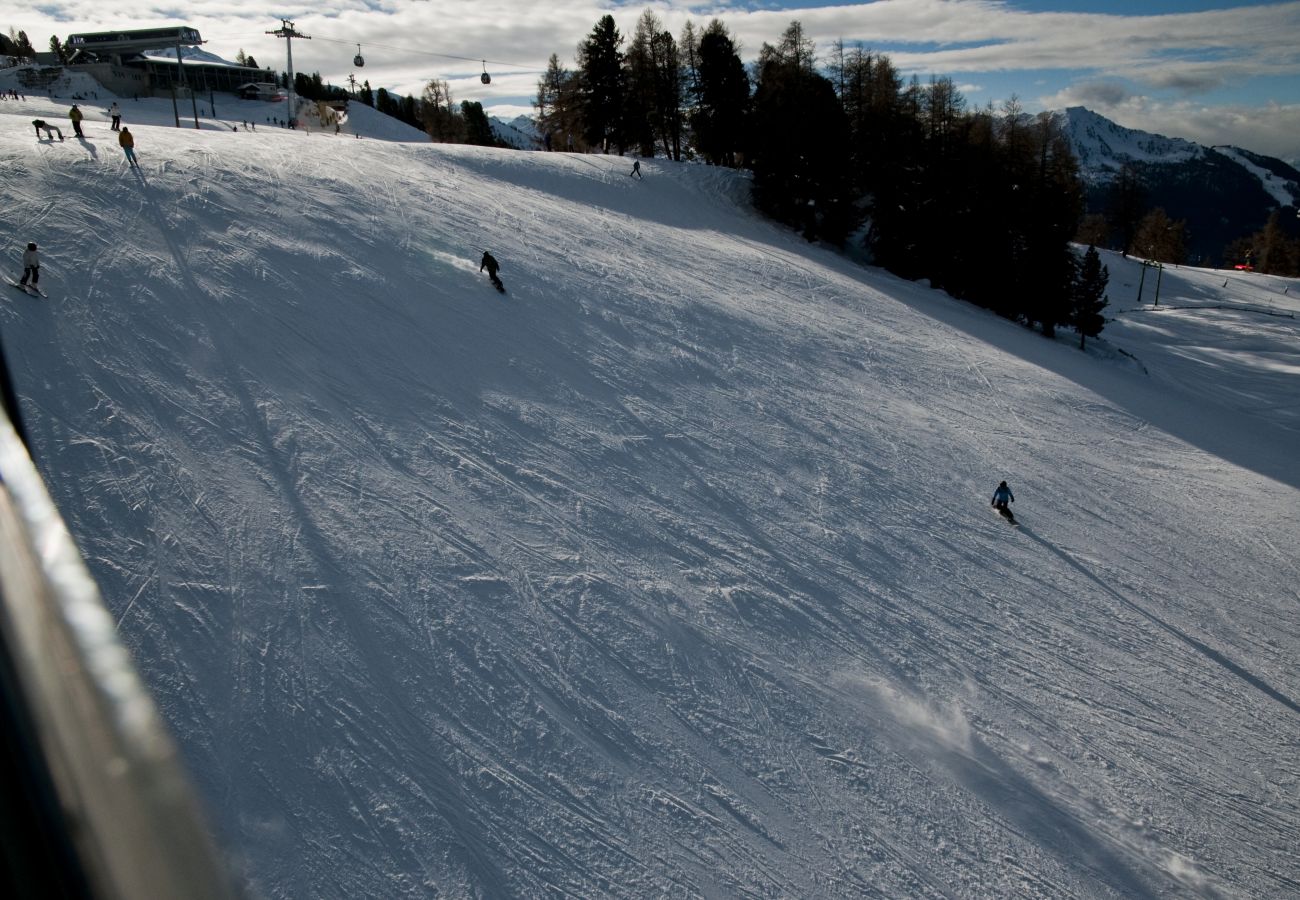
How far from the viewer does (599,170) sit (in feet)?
133

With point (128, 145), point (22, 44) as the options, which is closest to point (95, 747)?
point (128, 145)

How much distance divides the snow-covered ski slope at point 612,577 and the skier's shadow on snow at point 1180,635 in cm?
8

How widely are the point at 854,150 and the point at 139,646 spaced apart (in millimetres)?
43802

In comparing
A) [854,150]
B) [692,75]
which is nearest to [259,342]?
[854,150]

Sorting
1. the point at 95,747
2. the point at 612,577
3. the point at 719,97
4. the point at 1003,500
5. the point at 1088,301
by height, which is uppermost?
the point at 719,97

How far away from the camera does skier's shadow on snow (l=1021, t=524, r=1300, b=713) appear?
13016 millimetres

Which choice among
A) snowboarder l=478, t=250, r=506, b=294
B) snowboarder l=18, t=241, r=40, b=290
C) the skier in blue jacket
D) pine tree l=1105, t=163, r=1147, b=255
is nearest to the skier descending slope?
snowboarder l=18, t=241, r=40, b=290

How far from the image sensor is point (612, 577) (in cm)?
1219

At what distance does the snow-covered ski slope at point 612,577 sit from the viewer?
28.6 feet

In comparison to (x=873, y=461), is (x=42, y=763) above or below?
above

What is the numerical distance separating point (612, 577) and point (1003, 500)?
9.77 m

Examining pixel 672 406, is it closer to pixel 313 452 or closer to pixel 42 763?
pixel 313 452

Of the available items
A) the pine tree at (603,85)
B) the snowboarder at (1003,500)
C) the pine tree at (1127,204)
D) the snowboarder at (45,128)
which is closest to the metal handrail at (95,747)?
the snowboarder at (1003,500)

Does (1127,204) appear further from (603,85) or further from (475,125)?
(475,125)
